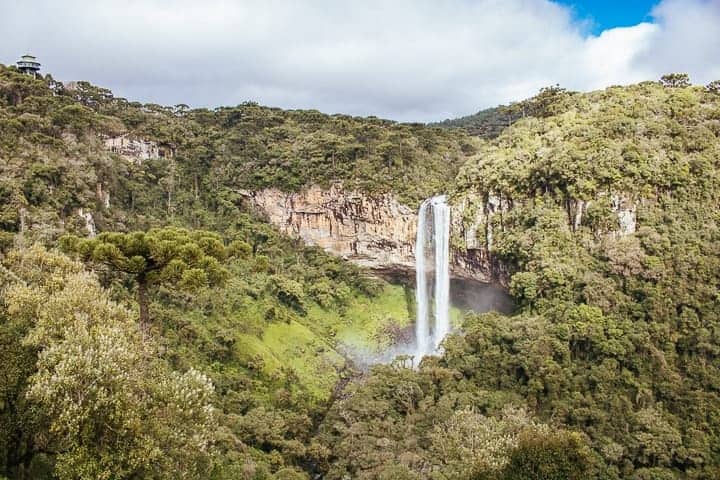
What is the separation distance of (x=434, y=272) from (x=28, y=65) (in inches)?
1462

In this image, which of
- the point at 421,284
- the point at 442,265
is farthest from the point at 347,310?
the point at 442,265

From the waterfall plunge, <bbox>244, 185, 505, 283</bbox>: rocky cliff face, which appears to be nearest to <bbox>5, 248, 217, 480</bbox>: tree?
the waterfall plunge

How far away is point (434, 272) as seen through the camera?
4047cm

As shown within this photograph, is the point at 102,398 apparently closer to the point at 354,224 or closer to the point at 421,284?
the point at 421,284

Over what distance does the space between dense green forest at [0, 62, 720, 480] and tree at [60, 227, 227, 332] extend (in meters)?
0.09

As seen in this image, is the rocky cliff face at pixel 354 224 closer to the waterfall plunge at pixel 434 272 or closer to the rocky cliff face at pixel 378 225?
the rocky cliff face at pixel 378 225

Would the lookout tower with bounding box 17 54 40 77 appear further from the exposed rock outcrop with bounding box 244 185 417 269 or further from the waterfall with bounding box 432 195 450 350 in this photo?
the waterfall with bounding box 432 195 450 350

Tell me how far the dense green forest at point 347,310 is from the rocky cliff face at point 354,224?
1.32 m

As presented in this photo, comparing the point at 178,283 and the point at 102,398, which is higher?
the point at 178,283

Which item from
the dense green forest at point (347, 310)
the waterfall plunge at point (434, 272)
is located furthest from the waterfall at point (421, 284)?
the dense green forest at point (347, 310)

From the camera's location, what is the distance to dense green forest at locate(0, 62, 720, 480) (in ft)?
40.0

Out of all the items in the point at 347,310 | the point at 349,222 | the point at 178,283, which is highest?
the point at 349,222

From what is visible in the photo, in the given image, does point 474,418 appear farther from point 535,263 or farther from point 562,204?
point 562,204

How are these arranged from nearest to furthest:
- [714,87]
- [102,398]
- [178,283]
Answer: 1. [102,398]
2. [178,283]
3. [714,87]
